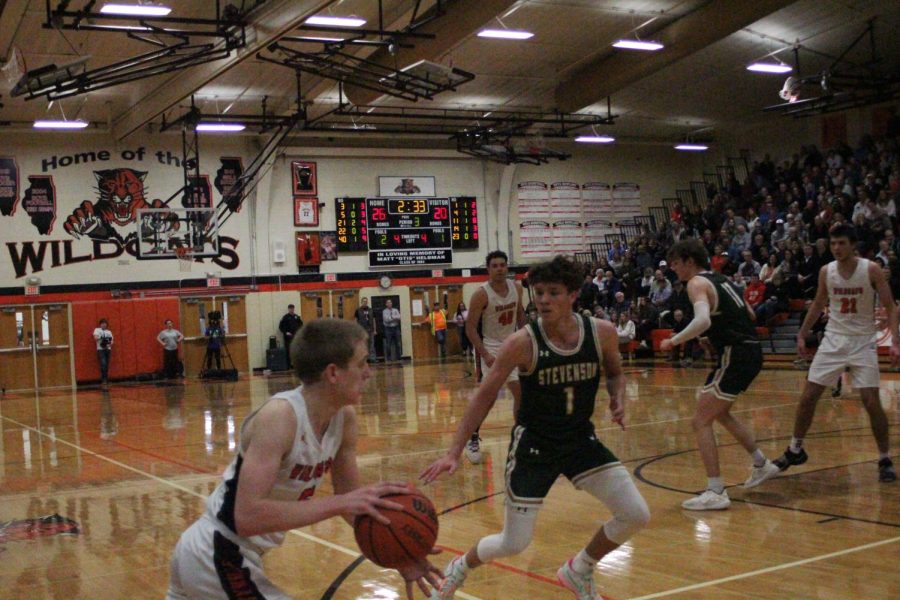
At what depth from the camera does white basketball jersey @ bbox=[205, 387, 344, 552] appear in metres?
2.69

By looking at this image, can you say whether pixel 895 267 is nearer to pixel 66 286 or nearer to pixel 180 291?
pixel 180 291

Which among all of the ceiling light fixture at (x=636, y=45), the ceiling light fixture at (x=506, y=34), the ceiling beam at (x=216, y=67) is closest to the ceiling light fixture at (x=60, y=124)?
the ceiling beam at (x=216, y=67)

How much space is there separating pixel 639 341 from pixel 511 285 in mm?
13626

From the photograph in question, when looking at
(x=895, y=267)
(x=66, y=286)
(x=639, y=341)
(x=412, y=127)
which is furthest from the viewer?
(x=412, y=127)

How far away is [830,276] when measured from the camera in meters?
7.20

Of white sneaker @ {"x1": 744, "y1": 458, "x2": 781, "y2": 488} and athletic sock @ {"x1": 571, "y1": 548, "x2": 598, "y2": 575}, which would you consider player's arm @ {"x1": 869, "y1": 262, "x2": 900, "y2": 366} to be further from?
athletic sock @ {"x1": 571, "y1": 548, "x2": 598, "y2": 575}

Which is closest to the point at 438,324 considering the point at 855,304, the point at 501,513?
the point at 855,304

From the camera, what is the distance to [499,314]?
8.78 metres

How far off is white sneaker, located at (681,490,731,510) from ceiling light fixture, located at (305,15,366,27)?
12530 mm

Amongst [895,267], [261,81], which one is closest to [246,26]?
[261,81]

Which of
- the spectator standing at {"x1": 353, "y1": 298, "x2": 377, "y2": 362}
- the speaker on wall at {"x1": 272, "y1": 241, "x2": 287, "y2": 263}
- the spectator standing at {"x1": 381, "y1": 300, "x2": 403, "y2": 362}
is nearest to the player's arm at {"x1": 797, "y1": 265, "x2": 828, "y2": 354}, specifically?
the spectator standing at {"x1": 353, "y1": 298, "x2": 377, "y2": 362}

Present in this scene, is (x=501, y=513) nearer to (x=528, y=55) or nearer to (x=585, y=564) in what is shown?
(x=585, y=564)

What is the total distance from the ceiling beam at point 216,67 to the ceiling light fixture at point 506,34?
398 centimetres

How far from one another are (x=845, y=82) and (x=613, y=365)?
75.4 ft
